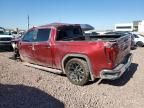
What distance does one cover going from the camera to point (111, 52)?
5910mm

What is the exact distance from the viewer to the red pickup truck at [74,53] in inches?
239

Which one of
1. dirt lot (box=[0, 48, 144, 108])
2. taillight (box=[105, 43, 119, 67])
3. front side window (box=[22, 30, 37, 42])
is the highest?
front side window (box=[22, 30, 37, 42])

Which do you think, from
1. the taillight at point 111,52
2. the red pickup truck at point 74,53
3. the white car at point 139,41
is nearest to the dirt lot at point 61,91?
the red pickup truck at point 74,53

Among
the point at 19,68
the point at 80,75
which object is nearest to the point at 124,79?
the point at 80,75

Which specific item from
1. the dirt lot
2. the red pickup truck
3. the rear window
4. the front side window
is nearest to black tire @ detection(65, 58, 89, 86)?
the red pickup truck

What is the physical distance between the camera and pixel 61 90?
6305 mm

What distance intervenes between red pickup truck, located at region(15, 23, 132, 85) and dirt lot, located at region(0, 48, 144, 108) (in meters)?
0.43

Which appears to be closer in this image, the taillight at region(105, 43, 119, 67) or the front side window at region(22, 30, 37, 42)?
the taillight at region(105, 43, 119, 67)

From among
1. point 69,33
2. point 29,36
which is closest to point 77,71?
point 69,33

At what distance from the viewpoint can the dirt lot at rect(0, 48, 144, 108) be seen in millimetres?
5379

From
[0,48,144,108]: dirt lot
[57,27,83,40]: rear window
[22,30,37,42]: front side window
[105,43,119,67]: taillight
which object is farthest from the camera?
[22,30,37,42]: front side window

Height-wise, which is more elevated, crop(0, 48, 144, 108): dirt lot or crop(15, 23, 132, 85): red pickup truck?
crop(15, 23, 132, 85): red pickup truck

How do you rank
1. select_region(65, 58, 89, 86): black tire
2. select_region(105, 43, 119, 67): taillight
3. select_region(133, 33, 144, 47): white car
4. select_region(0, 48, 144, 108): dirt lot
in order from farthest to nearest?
select_region(133, 33, 144, 47): white car < select_region(65, 58, 89, 86): black tire < select_region(105, 43, 119, 67): taillight < select_region(0, 48, 144, 108): dirt lot

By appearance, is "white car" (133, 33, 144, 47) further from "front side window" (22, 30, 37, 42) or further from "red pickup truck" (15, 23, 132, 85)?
"front side window" (22, 30, 37, 42)
